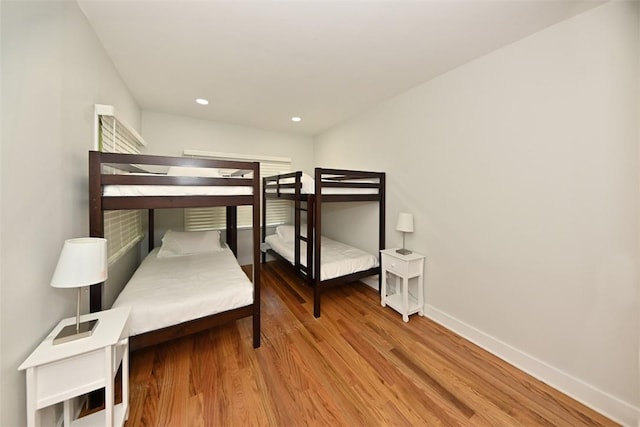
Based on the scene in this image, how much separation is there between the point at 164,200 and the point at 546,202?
8.88 ft

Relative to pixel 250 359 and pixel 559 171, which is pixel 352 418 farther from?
pixel 559 171

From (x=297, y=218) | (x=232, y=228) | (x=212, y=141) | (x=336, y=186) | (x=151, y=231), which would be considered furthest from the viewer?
(x=212, y=141)

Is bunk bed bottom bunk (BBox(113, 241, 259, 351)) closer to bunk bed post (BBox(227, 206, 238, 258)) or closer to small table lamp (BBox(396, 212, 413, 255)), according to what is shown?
bunk bed post (BBox(227, 206, 238, 258))

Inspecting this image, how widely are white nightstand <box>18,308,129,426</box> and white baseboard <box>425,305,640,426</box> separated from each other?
2568 millimetres

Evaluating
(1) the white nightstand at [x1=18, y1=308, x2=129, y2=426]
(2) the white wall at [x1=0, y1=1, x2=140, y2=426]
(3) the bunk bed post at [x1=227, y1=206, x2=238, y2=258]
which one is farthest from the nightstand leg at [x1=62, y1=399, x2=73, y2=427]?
(3) the bunk bed post at [x1=227, y1=206, x2=238, y2=258]

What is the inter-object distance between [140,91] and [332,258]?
2.97 metres

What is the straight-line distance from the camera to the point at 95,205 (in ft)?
4.64

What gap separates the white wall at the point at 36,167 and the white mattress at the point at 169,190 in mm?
229

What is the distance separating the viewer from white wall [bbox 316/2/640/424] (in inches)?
53.9

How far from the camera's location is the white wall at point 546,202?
1.37 meters

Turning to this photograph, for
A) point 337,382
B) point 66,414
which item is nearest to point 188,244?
point 66,414

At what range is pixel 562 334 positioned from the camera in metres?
1.60

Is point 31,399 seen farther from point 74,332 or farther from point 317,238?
point 317,238

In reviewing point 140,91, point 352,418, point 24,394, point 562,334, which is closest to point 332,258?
point 352,418
